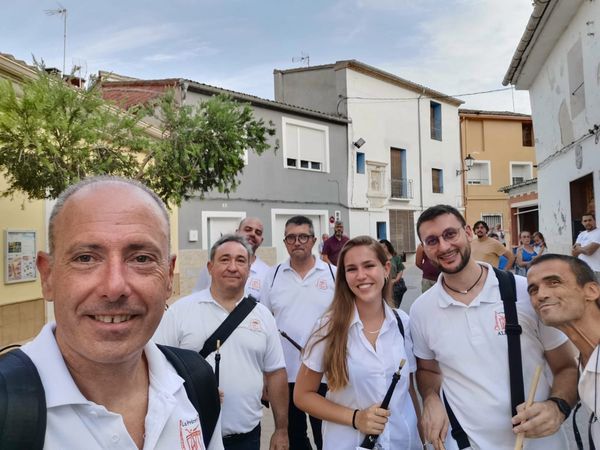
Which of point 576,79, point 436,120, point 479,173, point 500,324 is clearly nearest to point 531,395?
point 500,324

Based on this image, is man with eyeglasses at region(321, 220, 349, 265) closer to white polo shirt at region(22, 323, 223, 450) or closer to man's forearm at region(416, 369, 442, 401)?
man's forearm at region(416, 369, 442, 401)

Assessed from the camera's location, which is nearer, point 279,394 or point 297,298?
point 279,394

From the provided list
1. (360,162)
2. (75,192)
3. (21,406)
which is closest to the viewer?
(21,406)

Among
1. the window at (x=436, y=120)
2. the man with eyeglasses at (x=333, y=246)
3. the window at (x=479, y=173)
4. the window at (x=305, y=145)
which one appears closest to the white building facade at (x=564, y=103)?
the man with eyeglasses at (x=333, y=246)

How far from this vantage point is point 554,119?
1213cm

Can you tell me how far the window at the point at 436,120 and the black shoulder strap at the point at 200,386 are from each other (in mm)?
28578

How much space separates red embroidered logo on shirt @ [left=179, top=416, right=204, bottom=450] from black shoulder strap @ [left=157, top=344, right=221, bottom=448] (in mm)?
42

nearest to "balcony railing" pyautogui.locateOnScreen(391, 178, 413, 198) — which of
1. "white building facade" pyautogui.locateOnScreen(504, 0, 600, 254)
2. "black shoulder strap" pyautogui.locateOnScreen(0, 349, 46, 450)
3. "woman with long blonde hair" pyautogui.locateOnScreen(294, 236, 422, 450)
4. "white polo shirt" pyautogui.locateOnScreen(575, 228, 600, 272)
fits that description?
"white building facade" pyautogui.locateOnScreen(504, 0, 600, 254)

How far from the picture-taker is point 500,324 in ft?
7.96

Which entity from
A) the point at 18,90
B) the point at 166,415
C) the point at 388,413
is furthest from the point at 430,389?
the point at 18,90

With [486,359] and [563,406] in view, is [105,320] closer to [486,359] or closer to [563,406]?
[486,359]

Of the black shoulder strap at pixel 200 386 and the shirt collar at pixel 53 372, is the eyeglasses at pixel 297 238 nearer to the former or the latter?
the black shoulder strap at pixel 200 386

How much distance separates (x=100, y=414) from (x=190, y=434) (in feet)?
0.84

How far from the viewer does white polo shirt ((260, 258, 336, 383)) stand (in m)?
4.13
